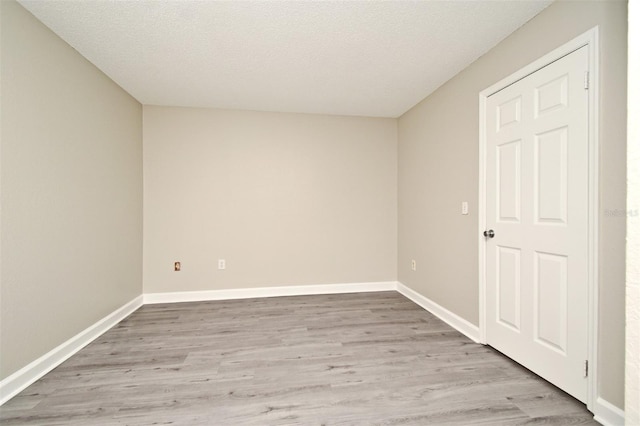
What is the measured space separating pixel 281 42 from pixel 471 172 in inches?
76.4

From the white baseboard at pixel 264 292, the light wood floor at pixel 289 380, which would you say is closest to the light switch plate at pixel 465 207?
the light wood floor at pixel 289 380

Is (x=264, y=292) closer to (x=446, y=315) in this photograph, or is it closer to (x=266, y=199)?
(x=266, y=199)

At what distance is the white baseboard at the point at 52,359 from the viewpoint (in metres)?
1.60

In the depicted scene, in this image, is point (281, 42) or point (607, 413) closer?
point (607, 413)

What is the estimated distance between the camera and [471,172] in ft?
7.87

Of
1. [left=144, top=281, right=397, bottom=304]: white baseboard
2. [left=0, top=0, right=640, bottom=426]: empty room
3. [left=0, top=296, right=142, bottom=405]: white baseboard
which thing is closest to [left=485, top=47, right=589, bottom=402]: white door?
[left=0, top=0, right=640, bottom=426]: empty room

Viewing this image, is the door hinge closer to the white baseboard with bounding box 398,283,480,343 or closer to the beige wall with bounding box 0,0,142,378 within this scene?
the white baseboard with bounding box 398,283,480,343

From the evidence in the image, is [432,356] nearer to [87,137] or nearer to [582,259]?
[582,259]

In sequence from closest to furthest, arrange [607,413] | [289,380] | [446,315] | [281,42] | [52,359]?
[607,413], [289,380], [52,359], [281,42], [446,315]

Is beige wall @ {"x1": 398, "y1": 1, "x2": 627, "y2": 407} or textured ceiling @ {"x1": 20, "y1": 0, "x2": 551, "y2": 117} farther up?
textured ceiling @ {"x1": 20, "y1": 0, "x2": 551, "y2": 117}

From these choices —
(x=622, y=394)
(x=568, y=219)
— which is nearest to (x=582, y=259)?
(x=568, y=219)

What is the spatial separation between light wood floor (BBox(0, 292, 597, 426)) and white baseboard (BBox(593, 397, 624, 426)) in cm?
5

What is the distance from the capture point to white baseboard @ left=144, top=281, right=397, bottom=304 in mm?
3357

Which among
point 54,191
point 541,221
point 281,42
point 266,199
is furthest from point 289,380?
point 281,42
